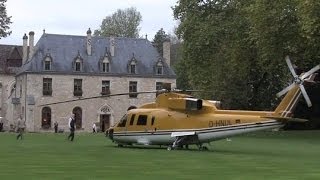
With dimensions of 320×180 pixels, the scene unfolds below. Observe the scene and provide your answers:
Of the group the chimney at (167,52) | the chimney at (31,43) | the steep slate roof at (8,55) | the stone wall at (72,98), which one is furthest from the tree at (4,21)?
the steep slate roof at (8,55)

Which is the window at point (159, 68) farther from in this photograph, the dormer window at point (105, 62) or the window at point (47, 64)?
the window at point (47, 64)

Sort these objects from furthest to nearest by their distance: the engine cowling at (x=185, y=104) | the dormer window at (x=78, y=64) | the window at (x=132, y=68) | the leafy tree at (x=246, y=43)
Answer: the window at (x=132, y=68)
the dormer window at (x=78, y=64)
the leafy tree at (x=246, y=43)
the engine cowling at (x=185, y=104)

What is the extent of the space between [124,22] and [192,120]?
92455 millimetres

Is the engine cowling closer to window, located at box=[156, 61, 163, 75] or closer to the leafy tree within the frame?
the leafy tree

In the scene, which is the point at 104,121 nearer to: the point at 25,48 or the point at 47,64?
the point at 47,64

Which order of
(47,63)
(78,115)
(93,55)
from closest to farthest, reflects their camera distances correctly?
(78,115), (47,63), (93,55)

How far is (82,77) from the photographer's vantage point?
86.4 m

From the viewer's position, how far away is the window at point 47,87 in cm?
8419

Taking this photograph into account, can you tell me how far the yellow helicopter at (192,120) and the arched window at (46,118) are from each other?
5153 cm

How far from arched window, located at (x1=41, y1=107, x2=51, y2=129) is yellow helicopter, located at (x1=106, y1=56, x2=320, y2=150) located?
169 feet

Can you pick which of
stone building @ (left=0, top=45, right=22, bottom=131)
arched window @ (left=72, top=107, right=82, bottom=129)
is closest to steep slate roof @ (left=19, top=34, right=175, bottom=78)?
arched window @ (left=72, top=107, right=82, bottom=129)

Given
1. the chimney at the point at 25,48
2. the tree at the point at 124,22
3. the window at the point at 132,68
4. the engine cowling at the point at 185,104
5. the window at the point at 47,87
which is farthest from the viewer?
the tree at the point at 124,22

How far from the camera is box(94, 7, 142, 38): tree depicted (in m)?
119

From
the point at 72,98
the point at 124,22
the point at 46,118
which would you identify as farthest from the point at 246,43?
the point at 124,22
